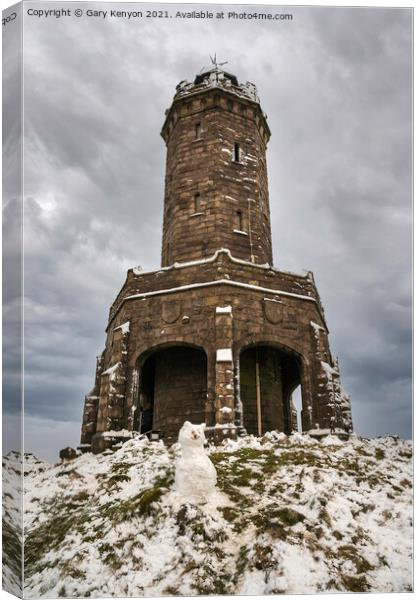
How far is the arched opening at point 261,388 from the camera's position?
1505cm

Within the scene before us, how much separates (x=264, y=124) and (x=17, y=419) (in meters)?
18.2

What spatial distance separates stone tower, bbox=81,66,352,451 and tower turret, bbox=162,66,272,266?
5 cm

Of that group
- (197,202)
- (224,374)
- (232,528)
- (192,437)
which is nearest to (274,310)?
(224,374)

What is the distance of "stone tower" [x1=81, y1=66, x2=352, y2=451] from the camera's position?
46.6 feet

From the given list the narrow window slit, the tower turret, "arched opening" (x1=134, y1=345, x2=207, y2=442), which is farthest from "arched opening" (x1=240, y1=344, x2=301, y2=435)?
the narrow window slit

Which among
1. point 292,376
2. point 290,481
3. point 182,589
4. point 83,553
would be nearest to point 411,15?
point 290,481

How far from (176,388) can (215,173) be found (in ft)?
27.8

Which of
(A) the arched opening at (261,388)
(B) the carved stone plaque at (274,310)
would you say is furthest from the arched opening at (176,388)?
(B) the carved stone plaque at (274,310)

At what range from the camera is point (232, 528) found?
770 centimetres

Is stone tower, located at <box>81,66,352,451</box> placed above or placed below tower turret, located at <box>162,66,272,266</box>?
below

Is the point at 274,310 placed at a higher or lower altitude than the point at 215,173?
lower

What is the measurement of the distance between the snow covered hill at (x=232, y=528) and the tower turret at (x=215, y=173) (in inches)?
355

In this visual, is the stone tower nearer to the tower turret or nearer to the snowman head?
the tower turret

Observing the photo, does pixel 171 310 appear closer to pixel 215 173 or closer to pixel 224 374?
pixel 224 374
